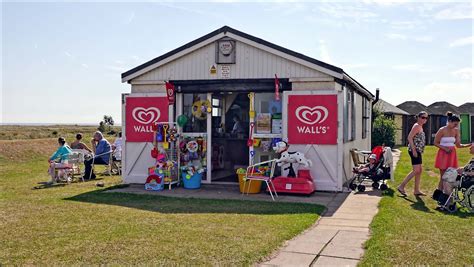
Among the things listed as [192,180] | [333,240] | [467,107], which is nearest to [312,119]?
[192,180]

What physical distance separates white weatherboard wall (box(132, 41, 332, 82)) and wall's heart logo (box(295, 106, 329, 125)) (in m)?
0.68

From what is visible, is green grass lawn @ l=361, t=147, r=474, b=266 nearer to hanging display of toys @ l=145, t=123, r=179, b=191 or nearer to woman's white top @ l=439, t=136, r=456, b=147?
woman's white top @ l=439, t=136, r=456, b=147

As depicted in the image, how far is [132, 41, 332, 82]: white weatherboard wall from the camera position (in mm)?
10281

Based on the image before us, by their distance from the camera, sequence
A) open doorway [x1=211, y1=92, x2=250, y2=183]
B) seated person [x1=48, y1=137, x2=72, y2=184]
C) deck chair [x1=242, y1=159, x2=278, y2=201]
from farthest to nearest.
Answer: seated person [x1=48, y1=137, x2=72, y2=184]
open doorway [x1=211, y1=92, x2=250, y2=183]
deck chair [x1=242, y1=159, x2=278, y2=201]

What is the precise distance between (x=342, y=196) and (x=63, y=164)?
6623 millimetres

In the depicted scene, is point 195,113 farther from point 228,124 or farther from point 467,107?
point 467,107

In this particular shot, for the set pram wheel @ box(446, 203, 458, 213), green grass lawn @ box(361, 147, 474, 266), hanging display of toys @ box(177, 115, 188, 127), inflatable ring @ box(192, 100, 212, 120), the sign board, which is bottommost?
green grass lawn @ box(361, 147, 474, 266)

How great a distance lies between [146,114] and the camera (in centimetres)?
1131

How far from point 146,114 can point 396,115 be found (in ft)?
68.7

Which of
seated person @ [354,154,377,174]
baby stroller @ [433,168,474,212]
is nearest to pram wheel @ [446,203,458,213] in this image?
baby stroller @ [433,168,474,212]

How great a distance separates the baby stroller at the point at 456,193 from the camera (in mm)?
7656

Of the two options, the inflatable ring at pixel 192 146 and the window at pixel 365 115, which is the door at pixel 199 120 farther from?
the window at pixel 365 115

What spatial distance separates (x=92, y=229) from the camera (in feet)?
20.9

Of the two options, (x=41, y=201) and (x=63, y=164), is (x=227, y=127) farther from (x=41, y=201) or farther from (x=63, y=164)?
(x=41, y=201)
